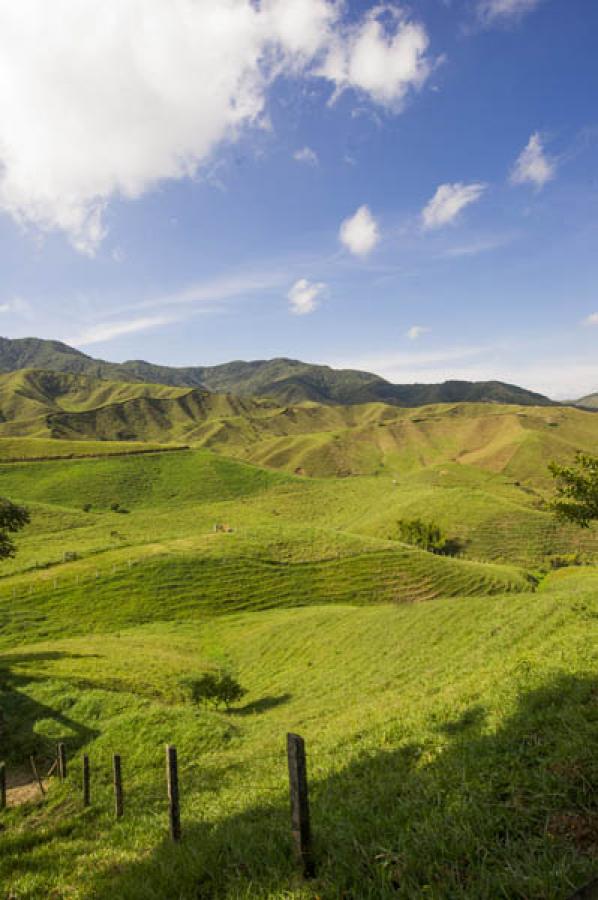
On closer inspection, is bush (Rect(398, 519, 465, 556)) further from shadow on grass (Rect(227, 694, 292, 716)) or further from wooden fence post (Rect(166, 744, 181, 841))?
wooden fence post (Rect(166, 744, 181, 841))

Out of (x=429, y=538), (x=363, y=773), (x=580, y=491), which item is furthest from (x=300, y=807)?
(x=429, y=538)

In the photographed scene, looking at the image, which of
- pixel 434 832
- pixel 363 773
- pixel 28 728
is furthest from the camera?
pixel 28 728

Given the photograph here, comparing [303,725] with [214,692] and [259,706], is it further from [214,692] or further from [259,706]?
[214,692]

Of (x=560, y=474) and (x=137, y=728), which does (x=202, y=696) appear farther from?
(x=560, y=474)

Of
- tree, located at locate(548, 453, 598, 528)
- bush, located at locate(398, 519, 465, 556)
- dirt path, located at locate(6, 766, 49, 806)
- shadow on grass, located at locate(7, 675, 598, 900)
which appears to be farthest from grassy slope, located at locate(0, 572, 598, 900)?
bush, located at locate(398, 519, 465, 556)

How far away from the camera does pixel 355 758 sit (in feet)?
40.8

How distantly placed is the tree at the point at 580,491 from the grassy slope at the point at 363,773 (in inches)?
353

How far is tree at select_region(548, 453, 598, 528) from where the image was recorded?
32375 mm

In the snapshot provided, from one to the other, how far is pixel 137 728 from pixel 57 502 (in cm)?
11833

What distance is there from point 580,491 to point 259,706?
26.5 m

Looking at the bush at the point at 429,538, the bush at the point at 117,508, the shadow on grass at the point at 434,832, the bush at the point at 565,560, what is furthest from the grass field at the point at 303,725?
the bush at the point at 117,508

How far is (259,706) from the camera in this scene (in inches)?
1171

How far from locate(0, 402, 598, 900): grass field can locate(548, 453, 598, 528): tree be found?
Result: 20.4 ft

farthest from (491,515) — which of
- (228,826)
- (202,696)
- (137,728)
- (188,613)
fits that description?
(228,826)
